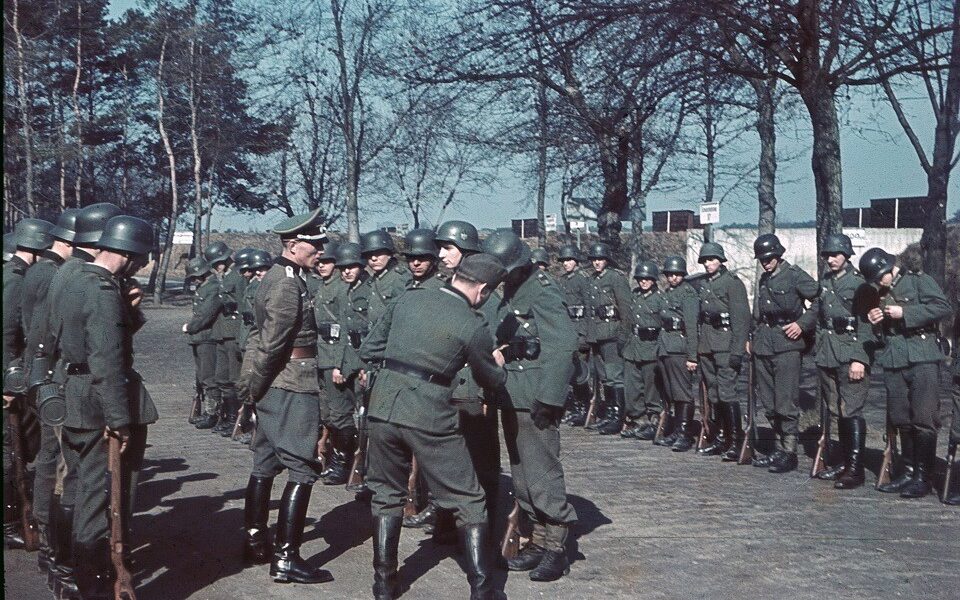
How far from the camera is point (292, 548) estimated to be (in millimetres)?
6781

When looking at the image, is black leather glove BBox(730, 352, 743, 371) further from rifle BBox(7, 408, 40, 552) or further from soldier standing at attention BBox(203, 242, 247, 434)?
rifle BBox(7, 408, 40, 552)

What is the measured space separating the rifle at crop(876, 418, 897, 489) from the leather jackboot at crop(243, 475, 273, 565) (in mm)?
5728

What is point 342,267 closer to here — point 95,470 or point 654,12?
point 654,12

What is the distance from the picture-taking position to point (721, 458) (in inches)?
462

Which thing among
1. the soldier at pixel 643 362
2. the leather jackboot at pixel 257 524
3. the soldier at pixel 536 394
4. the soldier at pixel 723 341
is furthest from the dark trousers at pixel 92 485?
the soldier at pixel 643 362

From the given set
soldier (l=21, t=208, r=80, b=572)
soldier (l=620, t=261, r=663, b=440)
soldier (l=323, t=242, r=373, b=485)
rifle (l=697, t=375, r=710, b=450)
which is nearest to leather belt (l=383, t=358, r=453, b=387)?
soldier (l=21, t=208, r=80, b=572)

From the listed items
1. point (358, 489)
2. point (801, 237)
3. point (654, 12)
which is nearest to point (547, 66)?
point (654, 12)

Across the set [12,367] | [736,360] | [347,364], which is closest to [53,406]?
[12,367]

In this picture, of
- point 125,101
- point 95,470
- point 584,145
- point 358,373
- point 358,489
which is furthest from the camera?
point 125,101

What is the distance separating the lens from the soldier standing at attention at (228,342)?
1377 centimetres

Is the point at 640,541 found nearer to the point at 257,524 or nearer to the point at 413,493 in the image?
the point at 413,493

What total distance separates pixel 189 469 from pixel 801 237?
29247 mm

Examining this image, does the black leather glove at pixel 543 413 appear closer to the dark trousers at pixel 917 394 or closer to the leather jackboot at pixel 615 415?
the dark trousers at pixel 917 394

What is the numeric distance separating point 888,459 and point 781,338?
5.14 ft
